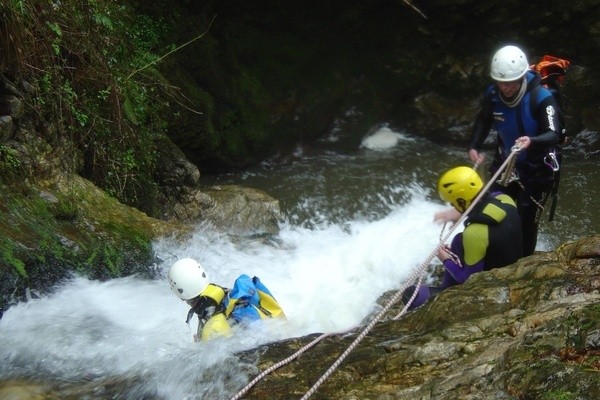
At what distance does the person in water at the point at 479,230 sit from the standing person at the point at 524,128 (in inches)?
32.5

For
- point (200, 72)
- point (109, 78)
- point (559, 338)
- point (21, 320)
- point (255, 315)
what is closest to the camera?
point (559, 338)

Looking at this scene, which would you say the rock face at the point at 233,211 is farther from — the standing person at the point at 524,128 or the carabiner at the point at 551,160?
the carabiner at the point at 551,160

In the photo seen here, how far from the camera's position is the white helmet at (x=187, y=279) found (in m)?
4.23

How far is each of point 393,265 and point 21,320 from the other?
12.9 ft

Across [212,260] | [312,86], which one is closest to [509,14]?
[312,86]

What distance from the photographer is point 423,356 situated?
125 inches

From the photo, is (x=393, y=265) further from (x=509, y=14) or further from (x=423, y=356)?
(x=509, y=14)

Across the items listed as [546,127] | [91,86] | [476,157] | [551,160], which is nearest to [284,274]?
[476,157]

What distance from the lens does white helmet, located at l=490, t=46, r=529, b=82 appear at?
479 centimetres

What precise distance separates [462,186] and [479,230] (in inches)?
12.4

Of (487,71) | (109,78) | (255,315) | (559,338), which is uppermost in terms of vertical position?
(487,71)

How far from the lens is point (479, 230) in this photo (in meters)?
4.08

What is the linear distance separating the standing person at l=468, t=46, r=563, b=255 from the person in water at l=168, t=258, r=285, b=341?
227cm

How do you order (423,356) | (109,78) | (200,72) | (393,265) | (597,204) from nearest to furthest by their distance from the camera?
(423,356) < (109,78) < (393,265) < (597,204) < (200,72)
